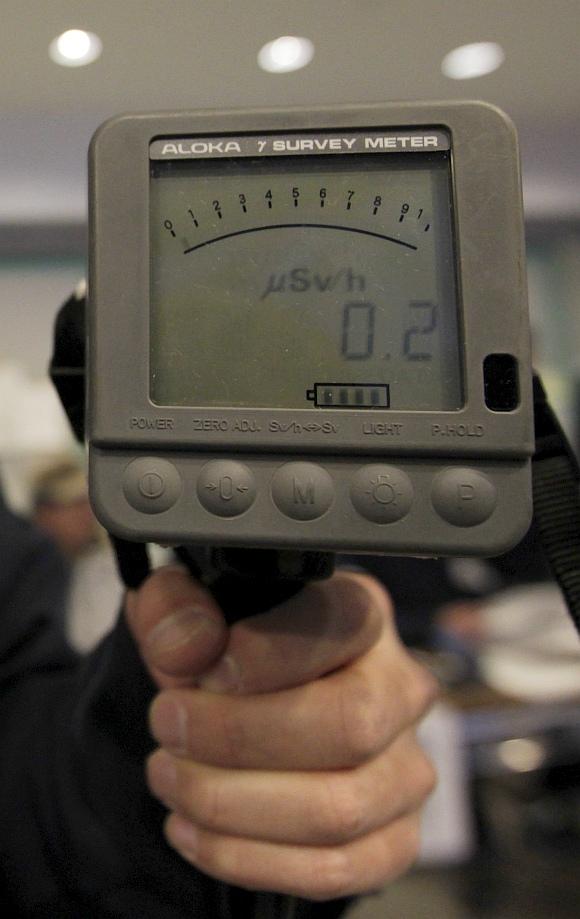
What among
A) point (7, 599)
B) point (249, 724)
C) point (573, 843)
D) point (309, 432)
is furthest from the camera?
point (573, 843)

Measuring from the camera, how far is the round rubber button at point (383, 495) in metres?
0.21

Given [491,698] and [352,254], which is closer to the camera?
[352,254]

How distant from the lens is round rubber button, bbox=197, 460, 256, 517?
0.72 ft

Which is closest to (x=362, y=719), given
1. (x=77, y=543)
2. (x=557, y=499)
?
(x=557, y=499)

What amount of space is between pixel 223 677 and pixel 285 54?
29 cm

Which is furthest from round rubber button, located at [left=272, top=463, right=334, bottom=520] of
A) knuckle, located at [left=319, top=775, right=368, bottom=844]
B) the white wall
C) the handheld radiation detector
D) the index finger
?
the white wall

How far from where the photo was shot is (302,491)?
0.71ft

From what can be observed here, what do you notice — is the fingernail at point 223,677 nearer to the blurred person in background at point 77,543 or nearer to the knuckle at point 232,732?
the knuckle at point 232,732

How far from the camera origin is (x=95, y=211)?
22 centimetres

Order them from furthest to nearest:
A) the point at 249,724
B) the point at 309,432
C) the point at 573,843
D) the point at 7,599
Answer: the point at 573,843 → the point at 7,599 → the point at 249,724 → the point at 309,432

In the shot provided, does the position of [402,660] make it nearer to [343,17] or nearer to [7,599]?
[343,17]

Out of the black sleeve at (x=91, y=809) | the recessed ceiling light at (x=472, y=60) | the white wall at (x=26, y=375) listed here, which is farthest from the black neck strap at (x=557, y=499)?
the white wall at (x=26, y=375)

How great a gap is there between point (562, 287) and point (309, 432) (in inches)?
35.2

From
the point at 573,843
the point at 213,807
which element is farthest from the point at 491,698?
the point at 213,807
